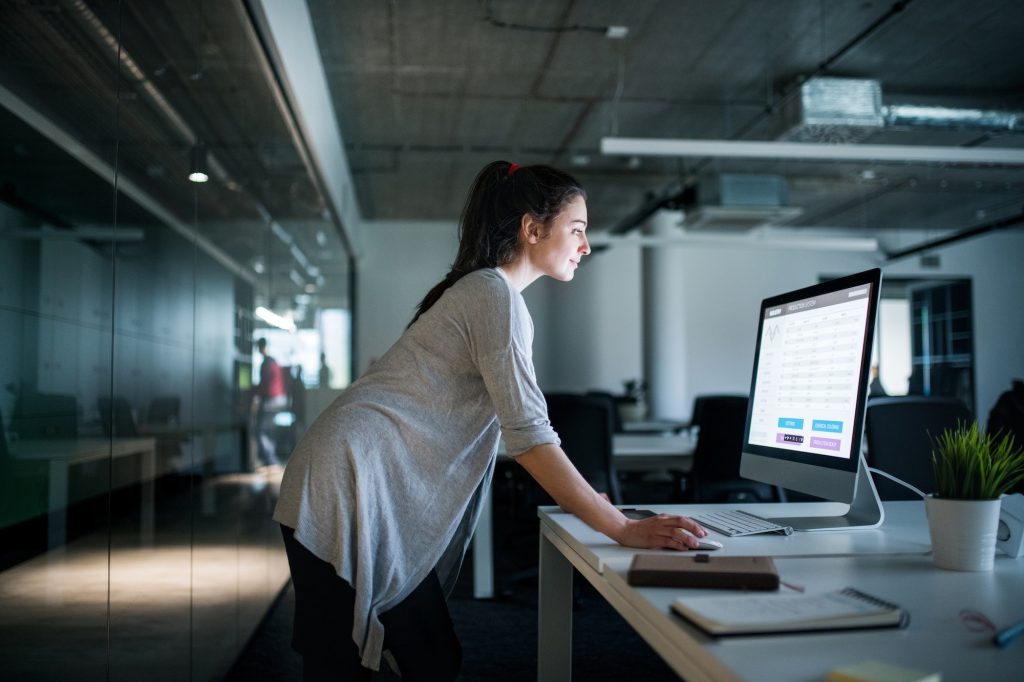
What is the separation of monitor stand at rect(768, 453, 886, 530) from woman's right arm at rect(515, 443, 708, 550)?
0.38 metres

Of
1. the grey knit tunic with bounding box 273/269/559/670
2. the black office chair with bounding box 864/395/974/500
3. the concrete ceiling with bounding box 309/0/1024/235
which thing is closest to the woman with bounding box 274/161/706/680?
the grey knit tunic with bounding box 273/269/559/670

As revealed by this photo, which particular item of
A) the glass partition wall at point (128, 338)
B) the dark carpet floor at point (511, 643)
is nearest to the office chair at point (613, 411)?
the dark carpet floor at point (511, 643)

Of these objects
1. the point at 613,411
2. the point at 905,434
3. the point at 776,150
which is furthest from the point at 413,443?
the point at 776,150

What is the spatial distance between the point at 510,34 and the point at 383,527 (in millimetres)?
5311

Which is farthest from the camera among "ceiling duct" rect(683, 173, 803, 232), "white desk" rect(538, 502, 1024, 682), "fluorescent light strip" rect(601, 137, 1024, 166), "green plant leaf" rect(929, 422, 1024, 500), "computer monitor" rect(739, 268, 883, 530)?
"ceiling duct" rect(683, 173, 803, 232)

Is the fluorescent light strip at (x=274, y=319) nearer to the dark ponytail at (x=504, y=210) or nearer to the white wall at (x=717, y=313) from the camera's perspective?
the dark ponytail at (x=504, y=210)

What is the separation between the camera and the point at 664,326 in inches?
444

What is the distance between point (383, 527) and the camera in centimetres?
144

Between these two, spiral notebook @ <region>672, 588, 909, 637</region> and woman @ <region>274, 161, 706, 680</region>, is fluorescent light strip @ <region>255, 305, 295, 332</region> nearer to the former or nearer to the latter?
woman @ <region>274, 161, 706, 680</region>

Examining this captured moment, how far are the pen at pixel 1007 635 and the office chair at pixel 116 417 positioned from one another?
67.0 inches

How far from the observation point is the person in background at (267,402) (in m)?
3.99

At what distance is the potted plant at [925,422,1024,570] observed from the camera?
1.28 m

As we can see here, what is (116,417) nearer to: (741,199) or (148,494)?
(148,494)

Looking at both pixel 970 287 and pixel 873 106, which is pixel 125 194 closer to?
pixel 873 106
